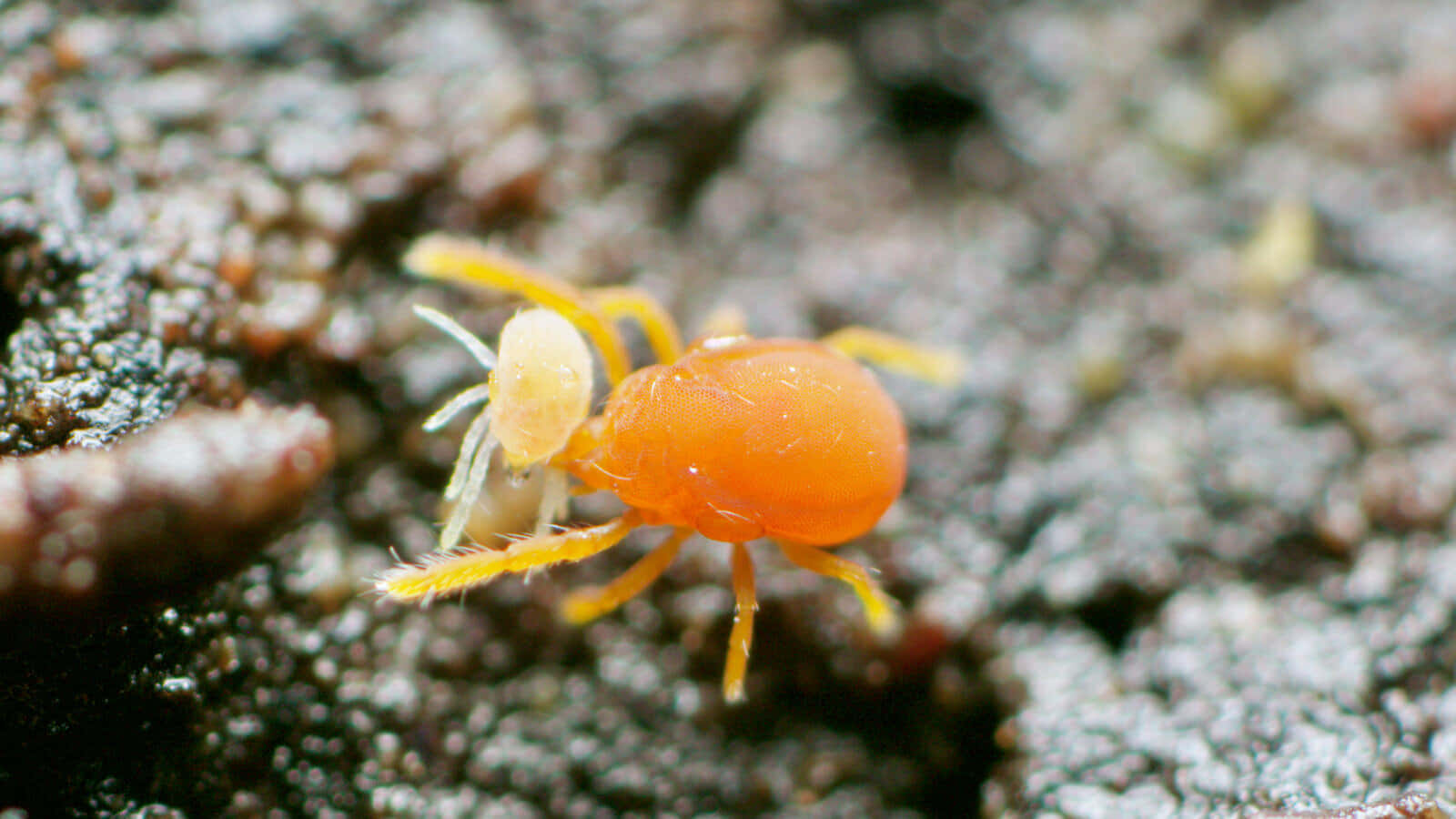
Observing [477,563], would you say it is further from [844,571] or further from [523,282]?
[844,571]

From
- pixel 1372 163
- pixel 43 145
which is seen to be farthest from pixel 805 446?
pixel 1372 163

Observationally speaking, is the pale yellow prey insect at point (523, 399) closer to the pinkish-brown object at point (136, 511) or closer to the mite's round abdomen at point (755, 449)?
the mite's round abdomen at point (755, 449)

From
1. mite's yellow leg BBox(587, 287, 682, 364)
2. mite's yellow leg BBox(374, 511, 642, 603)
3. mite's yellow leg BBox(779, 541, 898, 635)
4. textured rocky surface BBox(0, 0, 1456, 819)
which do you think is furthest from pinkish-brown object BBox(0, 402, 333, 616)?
mite's yellow leg BBox(779, 541, 898, 635)

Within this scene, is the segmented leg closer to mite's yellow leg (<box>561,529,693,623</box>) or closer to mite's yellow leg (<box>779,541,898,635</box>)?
mite's yellow leg (<box>561,529,693,623</box>)

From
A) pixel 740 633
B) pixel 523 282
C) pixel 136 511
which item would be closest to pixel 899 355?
pixel 740 633

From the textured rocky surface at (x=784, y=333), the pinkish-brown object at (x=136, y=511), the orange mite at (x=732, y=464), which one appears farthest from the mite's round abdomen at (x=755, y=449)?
the pinkish-brown object at (x=136, y=511)

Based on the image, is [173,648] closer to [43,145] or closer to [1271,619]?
[43,145]
